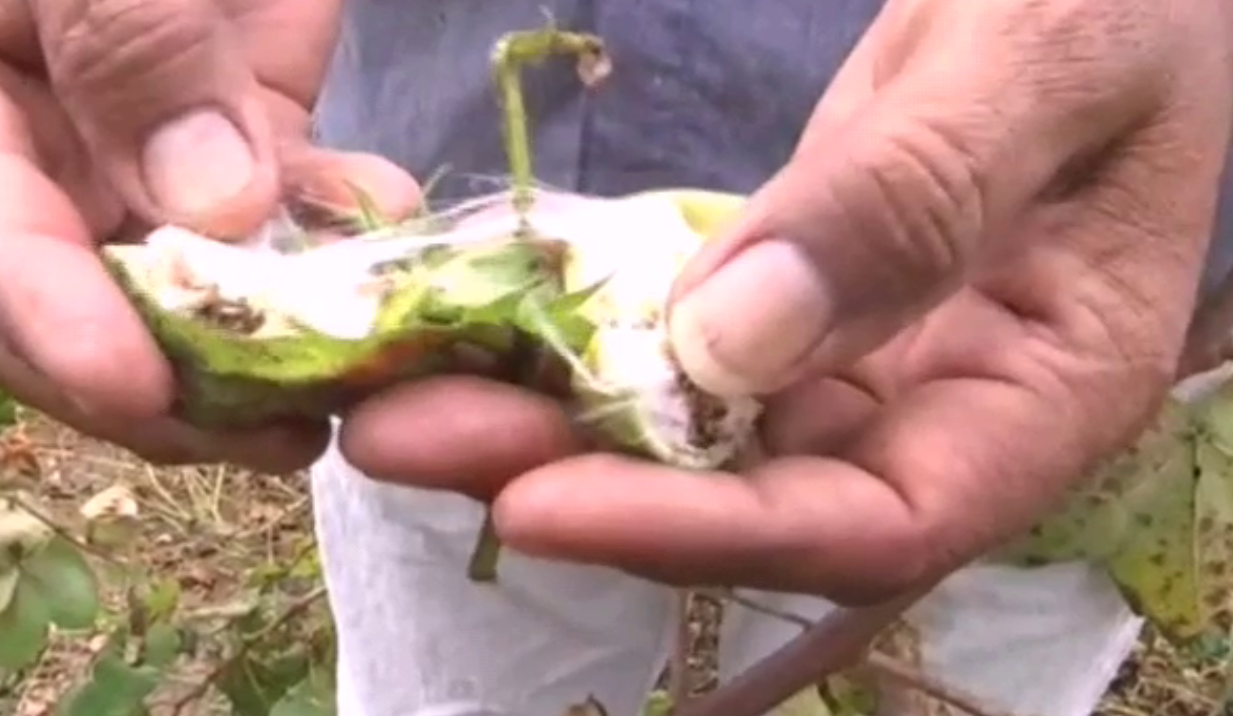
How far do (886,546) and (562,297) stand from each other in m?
0.12

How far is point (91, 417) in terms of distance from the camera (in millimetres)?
656

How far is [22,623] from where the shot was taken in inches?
38.6

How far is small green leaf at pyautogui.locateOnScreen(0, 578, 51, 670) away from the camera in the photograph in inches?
38.6

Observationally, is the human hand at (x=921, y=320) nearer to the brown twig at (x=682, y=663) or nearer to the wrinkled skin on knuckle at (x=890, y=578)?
the wrinkled skin on knuckle at (x=890, y=578)

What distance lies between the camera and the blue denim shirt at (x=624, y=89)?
0.83 meters

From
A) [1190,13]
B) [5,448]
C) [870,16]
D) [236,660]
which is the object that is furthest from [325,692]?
[1190,13]

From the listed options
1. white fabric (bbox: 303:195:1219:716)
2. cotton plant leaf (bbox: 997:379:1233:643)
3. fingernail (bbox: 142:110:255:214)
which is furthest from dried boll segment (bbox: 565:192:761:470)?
white fabric (bbox: 303:195:1219:716)

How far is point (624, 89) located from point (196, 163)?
0.63 ft

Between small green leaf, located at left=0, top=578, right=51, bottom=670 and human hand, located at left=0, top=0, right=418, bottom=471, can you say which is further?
small green leaf, located at left=0, top=578, right=51, bottom=670

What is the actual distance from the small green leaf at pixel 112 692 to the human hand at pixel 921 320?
463 mm

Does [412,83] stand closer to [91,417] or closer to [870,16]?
[870,16]

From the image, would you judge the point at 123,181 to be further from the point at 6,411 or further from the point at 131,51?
the point at 6,411

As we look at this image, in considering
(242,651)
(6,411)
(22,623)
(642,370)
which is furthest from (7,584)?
(642,370)

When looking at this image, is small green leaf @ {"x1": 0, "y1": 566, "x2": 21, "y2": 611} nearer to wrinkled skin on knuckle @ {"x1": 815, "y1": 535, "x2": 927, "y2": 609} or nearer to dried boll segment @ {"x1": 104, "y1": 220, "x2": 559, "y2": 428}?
dried boll segment @ {"x1": 104, "y1": 220, "x2": 559, "y2": 428}
